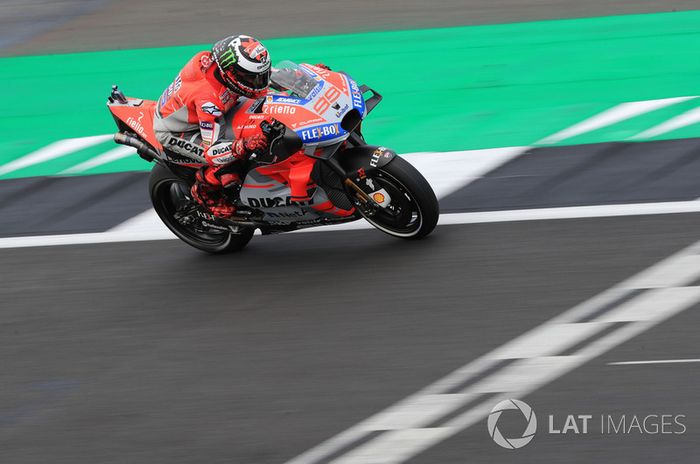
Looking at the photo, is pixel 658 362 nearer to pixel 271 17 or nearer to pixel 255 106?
pixel 255 106

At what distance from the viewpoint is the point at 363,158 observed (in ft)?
24.3

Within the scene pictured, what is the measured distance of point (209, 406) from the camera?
608cm

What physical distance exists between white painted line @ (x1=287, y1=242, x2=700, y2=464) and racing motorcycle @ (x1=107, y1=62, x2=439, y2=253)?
1.45 metres

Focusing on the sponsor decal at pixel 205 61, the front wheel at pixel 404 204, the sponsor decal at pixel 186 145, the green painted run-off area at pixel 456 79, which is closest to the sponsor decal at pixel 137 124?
the sponsor decal at pixel 186 145

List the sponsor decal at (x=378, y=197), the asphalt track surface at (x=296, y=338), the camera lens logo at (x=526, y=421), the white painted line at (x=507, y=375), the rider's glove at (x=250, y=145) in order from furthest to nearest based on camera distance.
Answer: the sponsor decal at (x=378, y=197) → the rider's glove at (x=250, y=145) → the asphalt track surface at (x=296, y=338) → the white painted line at (x=507, y=375) → the camera lens logo at (x=526, y=421)

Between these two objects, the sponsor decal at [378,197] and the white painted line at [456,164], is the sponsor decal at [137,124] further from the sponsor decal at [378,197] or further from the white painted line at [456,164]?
the white painted line at [456,164]

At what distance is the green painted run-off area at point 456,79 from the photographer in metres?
10.1

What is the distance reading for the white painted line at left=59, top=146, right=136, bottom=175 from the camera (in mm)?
10148

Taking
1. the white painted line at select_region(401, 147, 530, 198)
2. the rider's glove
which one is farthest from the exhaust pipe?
the white painted line at select_region(401, 147, 530, 198)

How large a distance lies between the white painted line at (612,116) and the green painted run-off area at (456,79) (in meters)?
0.10

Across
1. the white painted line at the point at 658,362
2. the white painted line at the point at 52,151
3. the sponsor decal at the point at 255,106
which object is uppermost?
the white painted line at the point at 52,151

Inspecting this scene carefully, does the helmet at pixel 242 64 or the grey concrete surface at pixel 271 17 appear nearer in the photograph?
the helmet at pixel 242 64

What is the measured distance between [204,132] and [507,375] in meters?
2.83

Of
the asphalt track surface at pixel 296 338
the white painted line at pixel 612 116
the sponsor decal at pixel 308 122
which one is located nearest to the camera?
the asphalt track surface at pixel 296 338
